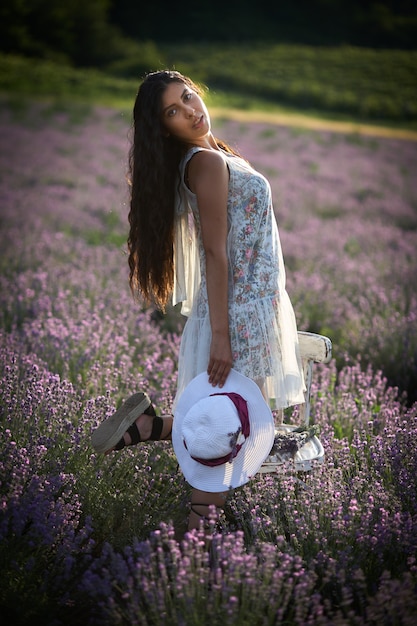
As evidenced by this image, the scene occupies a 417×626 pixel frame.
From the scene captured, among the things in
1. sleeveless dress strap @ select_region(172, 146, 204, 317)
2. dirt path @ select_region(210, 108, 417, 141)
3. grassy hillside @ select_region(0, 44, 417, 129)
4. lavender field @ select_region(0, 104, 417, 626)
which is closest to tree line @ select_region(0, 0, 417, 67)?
grassy hillside @ select_region(0, 44, 417, 129)

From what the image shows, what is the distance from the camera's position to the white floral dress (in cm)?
252

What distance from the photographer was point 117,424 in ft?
8.65

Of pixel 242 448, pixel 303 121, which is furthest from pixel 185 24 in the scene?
pixel 242 448

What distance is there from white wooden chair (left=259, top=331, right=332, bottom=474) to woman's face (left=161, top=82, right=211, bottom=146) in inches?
39.1

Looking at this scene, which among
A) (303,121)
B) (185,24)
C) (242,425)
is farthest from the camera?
(185,24)

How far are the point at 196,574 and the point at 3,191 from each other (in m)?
7.51

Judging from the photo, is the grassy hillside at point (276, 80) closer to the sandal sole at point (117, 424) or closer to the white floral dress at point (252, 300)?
the white floral dress at point (252, 300)

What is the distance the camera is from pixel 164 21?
5303cm

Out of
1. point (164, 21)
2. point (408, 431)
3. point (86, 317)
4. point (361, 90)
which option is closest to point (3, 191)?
point (86, 317)

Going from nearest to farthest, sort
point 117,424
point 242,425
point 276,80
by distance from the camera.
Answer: point 242,425
point 117,424
point 276,80

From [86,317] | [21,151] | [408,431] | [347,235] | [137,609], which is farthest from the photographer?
[21,151]

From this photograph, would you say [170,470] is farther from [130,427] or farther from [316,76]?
[316,76]

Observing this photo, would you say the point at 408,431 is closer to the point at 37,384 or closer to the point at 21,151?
the point at 37,384

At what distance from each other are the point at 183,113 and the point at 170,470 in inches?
60.3
